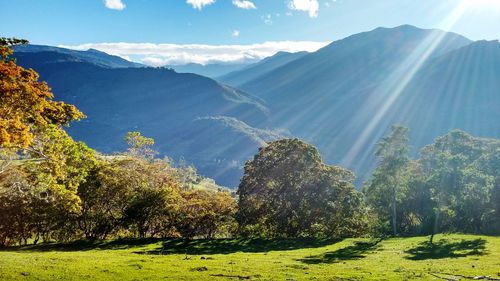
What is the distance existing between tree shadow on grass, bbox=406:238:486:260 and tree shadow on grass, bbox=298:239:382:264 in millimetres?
5040

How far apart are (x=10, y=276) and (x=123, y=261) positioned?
10.9 metres

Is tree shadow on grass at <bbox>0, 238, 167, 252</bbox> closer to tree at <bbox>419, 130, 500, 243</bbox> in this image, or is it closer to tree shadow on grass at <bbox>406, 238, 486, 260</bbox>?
tree shadow on grass at <bbox>406, 238, 486, 260</bbox>

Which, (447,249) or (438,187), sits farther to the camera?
(438,187)

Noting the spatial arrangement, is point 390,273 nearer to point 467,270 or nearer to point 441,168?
point 467,270

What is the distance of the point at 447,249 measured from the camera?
4703 centimetres

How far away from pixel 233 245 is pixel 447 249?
89.6ft

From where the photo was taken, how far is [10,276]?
27828 mm

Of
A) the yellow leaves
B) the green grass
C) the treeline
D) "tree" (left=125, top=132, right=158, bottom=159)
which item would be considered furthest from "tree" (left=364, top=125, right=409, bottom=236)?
"tree" (left=125, top=132, right=158, bottom=159)

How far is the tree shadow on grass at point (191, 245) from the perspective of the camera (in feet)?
174

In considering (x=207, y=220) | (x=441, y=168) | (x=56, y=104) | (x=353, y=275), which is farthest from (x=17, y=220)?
(x=441, y=168)

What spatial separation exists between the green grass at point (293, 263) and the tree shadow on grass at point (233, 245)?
0.13 metres

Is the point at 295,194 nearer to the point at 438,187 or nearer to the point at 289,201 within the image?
the point at 289,201

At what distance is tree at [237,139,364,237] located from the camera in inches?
2781

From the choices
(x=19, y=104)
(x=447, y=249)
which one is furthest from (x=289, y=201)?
(x=19, y=104)
